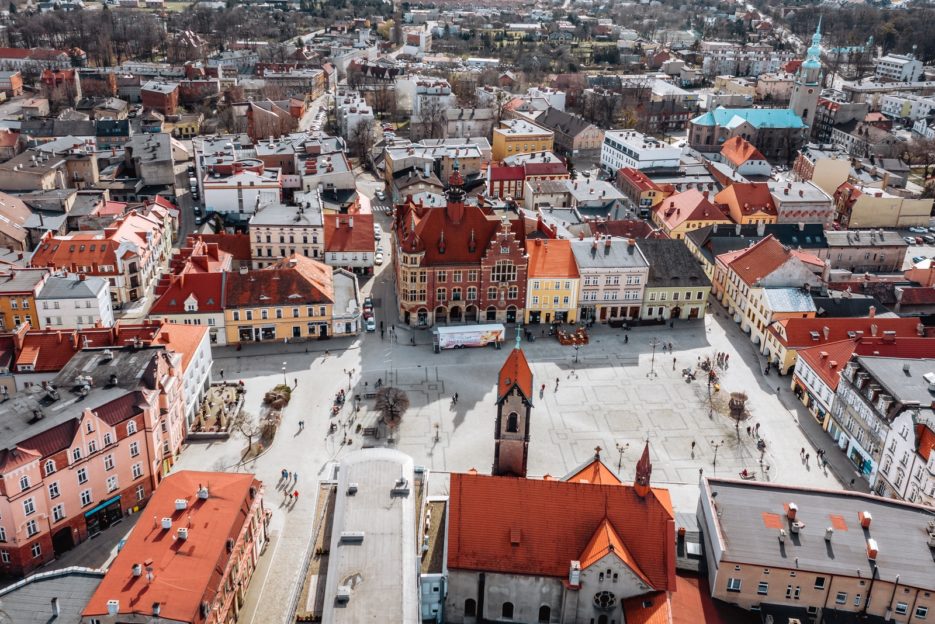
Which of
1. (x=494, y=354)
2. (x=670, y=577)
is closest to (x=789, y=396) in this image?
(x=494, y=354)

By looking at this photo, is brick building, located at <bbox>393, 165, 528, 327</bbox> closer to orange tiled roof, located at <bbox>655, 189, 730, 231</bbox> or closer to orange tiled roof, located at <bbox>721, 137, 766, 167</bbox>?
orange tiled roof, located at <bbox>655, 189, 730, 231</bbox>

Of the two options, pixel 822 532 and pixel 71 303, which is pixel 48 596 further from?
pixel 822 532

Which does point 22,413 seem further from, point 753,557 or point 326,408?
point 753,557

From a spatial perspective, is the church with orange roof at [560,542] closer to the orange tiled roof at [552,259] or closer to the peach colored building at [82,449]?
→ the peach colored building at [82,449]

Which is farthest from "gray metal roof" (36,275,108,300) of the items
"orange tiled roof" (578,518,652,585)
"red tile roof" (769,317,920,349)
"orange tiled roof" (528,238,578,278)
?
"red tile roof" (769,317,920,349)

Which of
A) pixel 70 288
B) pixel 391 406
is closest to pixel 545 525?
pixel 391 406

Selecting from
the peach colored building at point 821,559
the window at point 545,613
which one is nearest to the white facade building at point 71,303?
the window at point 545,613
